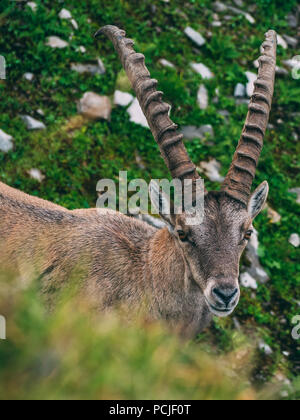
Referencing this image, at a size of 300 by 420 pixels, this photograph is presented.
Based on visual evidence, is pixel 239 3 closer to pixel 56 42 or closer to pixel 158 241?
pixel 56 42

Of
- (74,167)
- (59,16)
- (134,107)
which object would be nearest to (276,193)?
(134,107)

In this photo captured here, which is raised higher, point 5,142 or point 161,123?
point 161,123

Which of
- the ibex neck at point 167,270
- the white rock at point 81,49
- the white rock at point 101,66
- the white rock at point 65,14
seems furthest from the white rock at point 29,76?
the ibex neck at point 167,270

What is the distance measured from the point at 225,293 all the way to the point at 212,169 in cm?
579

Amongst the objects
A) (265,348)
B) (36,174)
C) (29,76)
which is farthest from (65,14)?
(265,348)

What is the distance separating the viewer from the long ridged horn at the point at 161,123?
21.3 ft

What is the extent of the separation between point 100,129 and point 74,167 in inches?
43.7

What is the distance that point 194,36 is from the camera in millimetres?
12836

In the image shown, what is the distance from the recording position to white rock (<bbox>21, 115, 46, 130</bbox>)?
1007 centimetres

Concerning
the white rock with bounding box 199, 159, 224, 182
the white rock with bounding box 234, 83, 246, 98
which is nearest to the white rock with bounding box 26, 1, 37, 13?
the white rock with bounding box 199, 159, 224, 182

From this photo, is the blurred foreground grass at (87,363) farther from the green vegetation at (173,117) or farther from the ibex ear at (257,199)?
the ibex ear at (257,199)

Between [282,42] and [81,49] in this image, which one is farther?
[282,42]

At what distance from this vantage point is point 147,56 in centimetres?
1194

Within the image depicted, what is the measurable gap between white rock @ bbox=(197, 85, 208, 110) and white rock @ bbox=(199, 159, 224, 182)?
1431 millimetres
